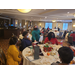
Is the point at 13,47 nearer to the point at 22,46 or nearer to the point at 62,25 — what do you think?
the point at 22,46

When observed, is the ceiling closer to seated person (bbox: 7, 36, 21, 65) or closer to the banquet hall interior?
the banquet hall interior

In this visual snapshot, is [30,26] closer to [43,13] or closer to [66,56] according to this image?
[43,13]

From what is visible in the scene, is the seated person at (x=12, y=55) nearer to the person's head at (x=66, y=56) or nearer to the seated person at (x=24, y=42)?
the seated person at (x=24, y=42)

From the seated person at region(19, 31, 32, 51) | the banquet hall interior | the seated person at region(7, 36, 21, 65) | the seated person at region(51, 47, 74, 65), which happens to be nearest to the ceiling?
the banquet hall interior

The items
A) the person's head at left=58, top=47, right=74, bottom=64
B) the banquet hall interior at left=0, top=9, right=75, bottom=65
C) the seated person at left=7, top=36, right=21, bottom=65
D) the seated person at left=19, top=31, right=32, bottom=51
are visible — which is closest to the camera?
the person's head at left=58, top=47, right=74, bottom=64

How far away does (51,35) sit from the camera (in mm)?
3025

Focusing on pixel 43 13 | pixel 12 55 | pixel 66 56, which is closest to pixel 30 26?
pixel 43 13

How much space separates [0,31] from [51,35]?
777cm

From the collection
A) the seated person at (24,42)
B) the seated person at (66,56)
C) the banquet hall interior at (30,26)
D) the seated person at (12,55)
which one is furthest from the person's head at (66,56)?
the seated person at (24,42)

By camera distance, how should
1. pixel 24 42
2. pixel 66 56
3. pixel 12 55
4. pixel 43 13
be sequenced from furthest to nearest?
1. pixel 43 13
2. pixel 24 42
3. pixel 12 55
4. pixel 66 56

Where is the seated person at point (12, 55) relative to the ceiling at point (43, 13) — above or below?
below

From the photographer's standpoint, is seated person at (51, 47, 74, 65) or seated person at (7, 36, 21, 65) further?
seated person at (7, 36, 21, 65)

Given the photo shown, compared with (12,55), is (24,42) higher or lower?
higher
